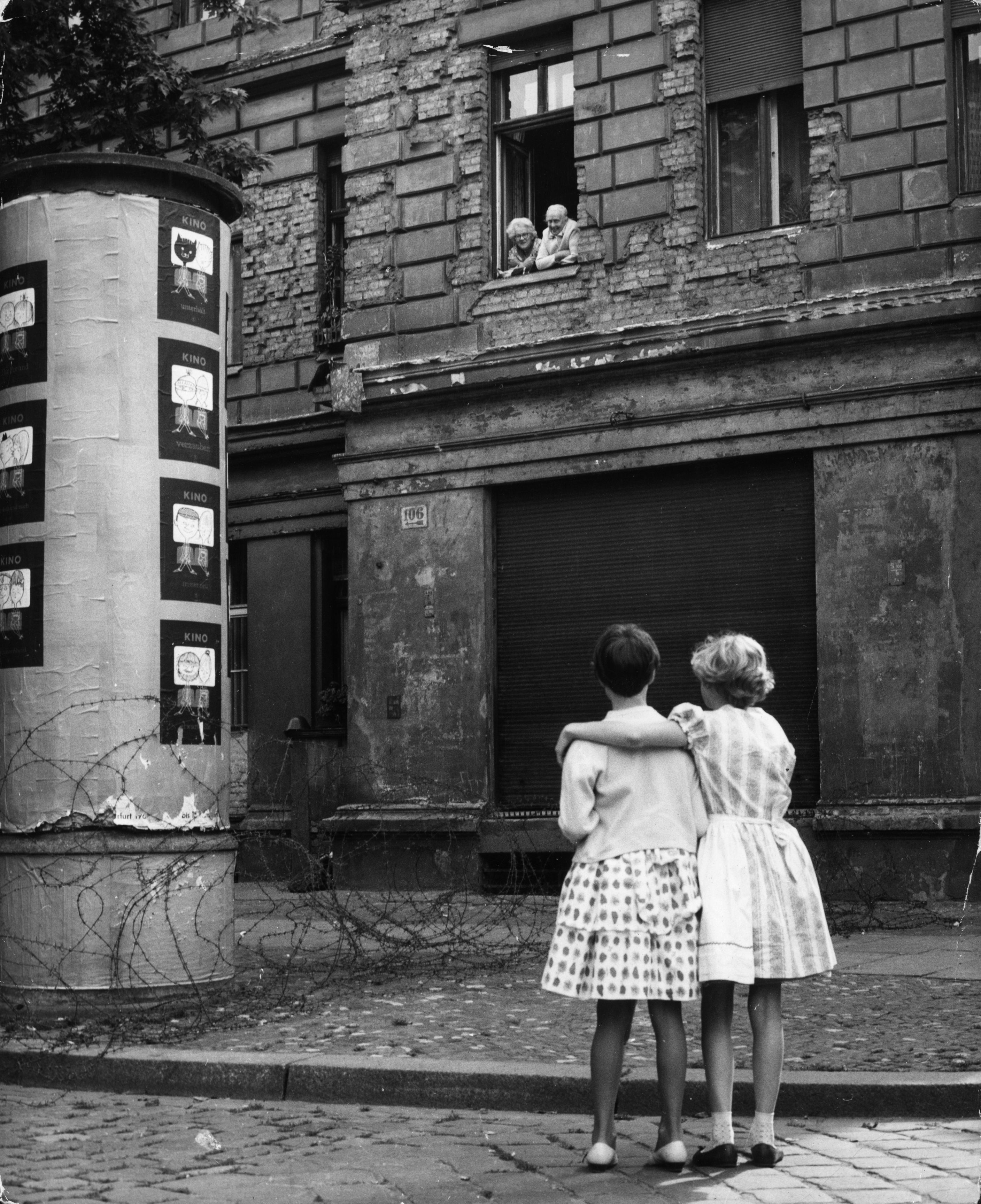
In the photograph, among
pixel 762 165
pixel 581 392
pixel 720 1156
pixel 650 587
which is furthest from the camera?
pixel 581 392

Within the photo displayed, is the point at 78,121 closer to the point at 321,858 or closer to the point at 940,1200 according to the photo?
the point at 321,858

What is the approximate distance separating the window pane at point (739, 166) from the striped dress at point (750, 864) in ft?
35.6

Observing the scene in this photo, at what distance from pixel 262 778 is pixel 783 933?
1371cm

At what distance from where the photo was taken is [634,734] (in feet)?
17.7

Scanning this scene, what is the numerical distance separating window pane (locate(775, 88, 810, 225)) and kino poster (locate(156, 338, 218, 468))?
7583 mm

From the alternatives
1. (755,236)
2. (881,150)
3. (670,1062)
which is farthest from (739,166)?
(670,1062)

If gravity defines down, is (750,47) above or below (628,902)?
above

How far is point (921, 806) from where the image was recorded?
45.4 ft

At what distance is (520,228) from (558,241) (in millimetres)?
434

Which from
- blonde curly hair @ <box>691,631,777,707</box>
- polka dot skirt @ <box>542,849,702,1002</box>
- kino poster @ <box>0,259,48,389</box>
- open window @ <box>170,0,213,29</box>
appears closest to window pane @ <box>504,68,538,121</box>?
open window @ <box>170,0,213,29</box>

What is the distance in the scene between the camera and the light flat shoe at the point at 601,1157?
207 inches

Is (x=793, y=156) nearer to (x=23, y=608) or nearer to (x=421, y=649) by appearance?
(x=421, y=649)

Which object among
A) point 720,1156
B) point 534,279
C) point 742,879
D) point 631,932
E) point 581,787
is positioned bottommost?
point 720,1156

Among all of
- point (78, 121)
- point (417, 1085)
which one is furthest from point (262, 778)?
point (417, 1085)
